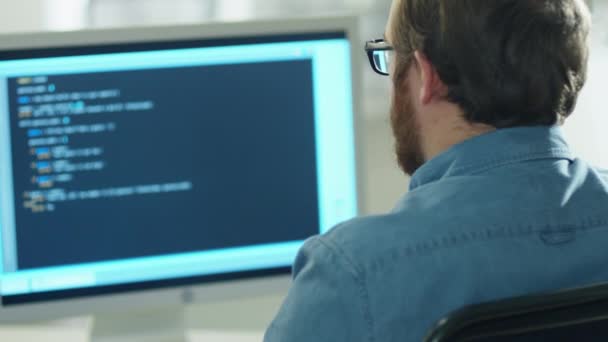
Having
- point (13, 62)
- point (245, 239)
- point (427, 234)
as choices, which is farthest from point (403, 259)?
point (13, 62)

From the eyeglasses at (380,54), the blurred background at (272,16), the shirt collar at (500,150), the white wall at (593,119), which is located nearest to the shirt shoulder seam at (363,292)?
the shirt collar at (500,150)

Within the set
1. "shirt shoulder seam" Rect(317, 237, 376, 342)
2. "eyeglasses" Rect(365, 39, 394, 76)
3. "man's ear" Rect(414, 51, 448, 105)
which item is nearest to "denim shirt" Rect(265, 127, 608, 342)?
"shirt shoulder seam" Rect(317, 237, 376, 342)

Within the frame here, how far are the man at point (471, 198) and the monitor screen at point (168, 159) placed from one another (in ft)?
Answer: 0.97

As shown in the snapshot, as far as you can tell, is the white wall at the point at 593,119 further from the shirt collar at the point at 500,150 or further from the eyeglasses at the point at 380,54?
the shirt collar at the point at 500,150

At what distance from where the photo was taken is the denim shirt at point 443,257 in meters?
0.81

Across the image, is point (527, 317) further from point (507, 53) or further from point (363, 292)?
point (507, 53)

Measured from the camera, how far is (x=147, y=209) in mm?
1270

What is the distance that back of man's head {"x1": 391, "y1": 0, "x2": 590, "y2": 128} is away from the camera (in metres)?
0.90

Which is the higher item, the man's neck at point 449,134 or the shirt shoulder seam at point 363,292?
the man's neck at point 449,134

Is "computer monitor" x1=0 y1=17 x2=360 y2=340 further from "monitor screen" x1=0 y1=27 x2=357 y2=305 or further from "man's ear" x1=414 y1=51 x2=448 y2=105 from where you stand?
"man's ear" x1=414 y1=51 x2=448 y2=105

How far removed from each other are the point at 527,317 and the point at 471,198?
6.2 inches

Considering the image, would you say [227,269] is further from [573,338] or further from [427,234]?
[573,338]

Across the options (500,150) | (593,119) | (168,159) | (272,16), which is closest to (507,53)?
(500,150)

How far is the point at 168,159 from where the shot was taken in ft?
4.17
